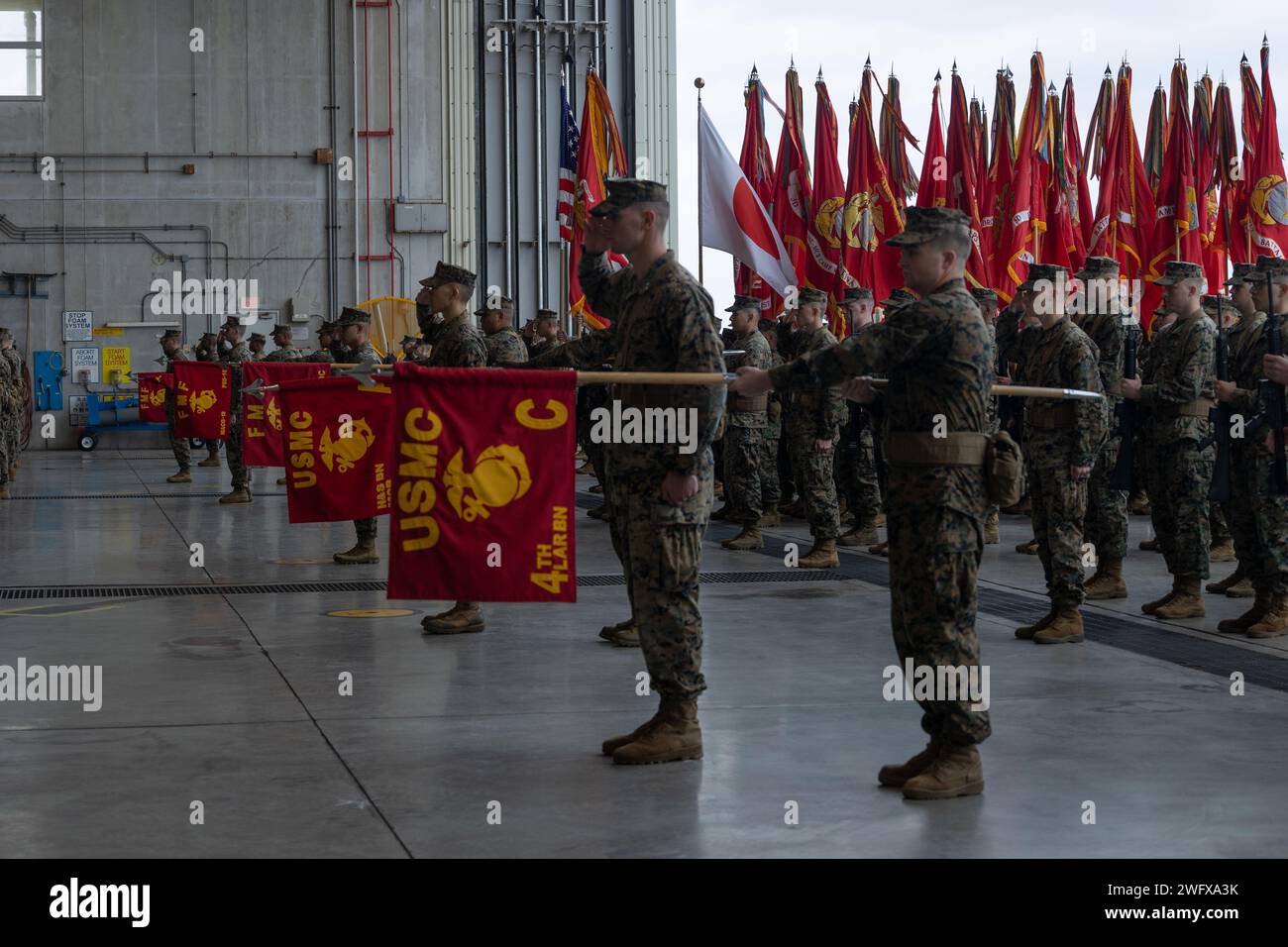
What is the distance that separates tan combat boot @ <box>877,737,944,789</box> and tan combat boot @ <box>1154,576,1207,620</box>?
4276mm

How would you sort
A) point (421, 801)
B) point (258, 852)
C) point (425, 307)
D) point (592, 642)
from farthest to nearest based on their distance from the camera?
point (425, 307), point (592, 642), point (421, 801), point (258, 852)

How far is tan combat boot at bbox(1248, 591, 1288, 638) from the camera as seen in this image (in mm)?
8414

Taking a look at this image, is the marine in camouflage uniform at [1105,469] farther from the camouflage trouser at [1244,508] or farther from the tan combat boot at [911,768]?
the tan combat boot at [911,768]

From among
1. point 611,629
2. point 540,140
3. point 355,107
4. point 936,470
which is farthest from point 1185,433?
A: point 355,107

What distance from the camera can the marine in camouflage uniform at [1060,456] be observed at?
854 centimetres

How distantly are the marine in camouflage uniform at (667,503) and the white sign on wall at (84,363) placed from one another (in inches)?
978

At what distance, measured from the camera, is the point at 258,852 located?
458 centimetres

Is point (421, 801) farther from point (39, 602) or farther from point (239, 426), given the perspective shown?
point (239, 426)

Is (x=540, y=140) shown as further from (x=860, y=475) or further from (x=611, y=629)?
(x=611, y=629)

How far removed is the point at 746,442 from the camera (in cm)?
1345

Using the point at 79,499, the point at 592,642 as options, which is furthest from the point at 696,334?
the point at 79,499

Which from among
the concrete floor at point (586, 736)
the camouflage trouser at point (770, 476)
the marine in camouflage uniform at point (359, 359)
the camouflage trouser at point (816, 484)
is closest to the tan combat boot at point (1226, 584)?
the concrete floor at point (586, 736)

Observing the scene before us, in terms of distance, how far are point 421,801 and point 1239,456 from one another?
546cm

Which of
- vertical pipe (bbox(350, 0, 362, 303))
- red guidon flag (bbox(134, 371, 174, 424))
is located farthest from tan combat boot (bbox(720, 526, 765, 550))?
vertical pipe (bbox(350, 0, 362, 303))
